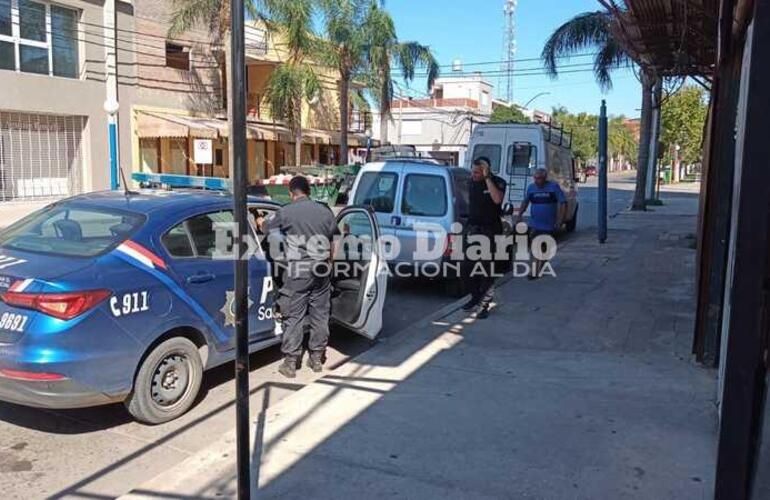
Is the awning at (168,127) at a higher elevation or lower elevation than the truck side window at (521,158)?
higher

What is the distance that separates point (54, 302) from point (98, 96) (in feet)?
70.3

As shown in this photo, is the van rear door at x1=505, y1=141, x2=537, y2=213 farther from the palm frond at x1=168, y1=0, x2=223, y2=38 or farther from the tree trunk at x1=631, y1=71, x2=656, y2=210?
the palm frond at x1=168, y1=0, x2=223, y2=38

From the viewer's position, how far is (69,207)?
5.32 m

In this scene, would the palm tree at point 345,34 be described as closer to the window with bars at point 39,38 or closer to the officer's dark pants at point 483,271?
the window with bars at point 39,38

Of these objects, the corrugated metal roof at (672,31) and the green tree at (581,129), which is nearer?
the corrugated metal roof at (672,31)

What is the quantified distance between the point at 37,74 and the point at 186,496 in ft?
69.5

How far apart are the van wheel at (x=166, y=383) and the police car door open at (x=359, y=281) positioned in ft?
5.70

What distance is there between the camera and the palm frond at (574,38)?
25.4 m

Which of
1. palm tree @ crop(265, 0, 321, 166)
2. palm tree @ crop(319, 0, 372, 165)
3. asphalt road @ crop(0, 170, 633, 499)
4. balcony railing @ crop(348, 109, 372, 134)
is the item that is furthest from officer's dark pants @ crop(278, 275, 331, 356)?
balcony railing @ crop(348, 109, 372, 134)

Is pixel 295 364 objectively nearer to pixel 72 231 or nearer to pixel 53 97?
pixel 72 231

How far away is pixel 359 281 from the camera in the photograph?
6.63 meters

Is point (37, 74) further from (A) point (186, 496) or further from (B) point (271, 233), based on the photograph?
(A) point (186, 496)

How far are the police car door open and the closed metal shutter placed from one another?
17.8 m

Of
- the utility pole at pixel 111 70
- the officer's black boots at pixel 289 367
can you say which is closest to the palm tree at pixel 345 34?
the utility pole at pixel 111 70
